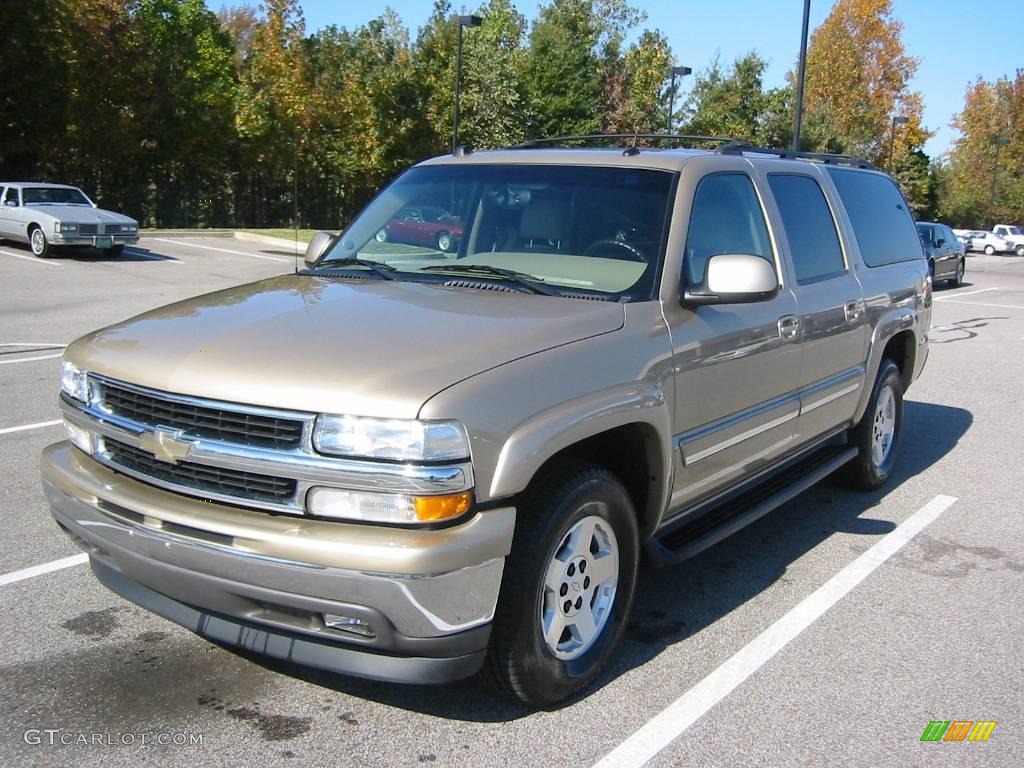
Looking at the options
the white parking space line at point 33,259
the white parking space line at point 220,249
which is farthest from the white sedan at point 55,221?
the white parking space line at point 220,249

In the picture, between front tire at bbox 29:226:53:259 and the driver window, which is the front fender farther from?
front tire at bbox 29:226:53:259

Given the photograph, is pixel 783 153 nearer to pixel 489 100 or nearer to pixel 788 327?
pixel 788 327

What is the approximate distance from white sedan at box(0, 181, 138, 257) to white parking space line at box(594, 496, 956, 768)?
1887 cm

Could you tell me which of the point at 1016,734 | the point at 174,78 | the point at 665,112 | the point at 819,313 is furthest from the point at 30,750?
the point at 665,112

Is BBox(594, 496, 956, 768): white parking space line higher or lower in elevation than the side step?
lower

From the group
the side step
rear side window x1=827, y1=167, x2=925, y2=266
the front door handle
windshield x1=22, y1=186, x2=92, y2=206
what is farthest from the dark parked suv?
the front door handle

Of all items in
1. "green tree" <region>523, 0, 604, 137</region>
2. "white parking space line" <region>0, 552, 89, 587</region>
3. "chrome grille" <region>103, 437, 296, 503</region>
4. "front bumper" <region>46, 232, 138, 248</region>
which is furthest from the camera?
"green tree" <region>523, 0, 604, 137</region>

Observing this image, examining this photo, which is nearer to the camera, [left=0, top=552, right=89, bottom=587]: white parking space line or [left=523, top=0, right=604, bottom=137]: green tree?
[left=0, top=552, right=89, bottom=587]: white parking space line

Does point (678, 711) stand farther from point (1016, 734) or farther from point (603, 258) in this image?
point (603, 258)

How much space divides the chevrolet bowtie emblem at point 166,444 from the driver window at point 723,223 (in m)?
2.07

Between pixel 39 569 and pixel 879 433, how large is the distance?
4819 mm

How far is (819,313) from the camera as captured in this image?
5.06 m

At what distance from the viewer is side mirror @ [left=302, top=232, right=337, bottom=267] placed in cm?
491

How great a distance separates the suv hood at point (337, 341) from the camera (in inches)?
116
